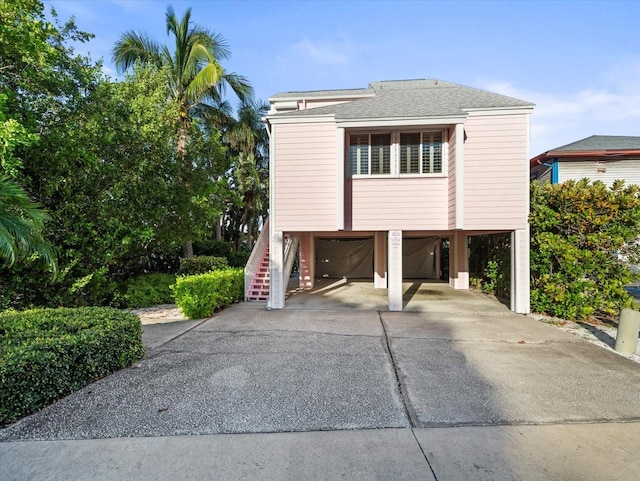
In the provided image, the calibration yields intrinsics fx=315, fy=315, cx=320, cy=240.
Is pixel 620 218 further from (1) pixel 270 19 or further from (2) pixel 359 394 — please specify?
(1) pixel 270 19

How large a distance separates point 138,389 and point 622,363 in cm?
609

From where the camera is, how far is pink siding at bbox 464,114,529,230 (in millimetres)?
7219

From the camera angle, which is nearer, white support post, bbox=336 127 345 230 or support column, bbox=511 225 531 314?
support column, bbox=511 225 531 314

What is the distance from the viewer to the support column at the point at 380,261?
11.5 metres

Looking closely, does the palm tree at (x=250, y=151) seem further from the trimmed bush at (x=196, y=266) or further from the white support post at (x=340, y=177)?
the white support post at (x=340, y=177)

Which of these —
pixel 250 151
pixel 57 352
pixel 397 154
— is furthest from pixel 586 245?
pixel 250 151

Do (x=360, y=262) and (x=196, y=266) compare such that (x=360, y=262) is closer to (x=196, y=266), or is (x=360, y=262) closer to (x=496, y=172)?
(x=196, y=266)

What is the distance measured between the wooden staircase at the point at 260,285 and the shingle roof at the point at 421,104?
4586 mm

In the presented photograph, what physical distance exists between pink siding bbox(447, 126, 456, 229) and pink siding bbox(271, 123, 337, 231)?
269cm

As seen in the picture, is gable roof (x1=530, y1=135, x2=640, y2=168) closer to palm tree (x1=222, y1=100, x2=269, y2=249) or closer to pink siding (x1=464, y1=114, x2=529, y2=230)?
pink siding (x1=464, y1=114, x2=529, y2=230)

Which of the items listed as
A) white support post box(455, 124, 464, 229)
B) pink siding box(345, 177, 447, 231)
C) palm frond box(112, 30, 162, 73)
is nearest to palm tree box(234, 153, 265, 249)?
palm frond box(112, 30, 162, 73)

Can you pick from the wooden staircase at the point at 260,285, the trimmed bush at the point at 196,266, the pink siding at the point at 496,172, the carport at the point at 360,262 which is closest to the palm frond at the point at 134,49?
the trimmed bush at the point at 196,266

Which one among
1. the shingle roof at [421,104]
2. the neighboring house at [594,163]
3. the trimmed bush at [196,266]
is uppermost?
the shingle roof at [421,104]

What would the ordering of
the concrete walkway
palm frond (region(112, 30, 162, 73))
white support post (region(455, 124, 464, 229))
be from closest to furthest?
the concrete walkway < white support post (region(455, 124, 464, 229)) < palm frond (region(112, 30, 162, 73))
